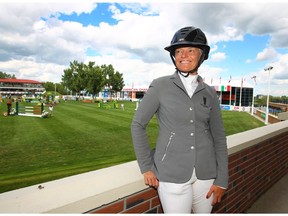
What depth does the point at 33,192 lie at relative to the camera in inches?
61.4

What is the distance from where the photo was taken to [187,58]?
2.08 metres

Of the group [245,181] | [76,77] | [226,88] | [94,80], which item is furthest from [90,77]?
[245,181]

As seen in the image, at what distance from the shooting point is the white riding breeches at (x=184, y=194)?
1.85m

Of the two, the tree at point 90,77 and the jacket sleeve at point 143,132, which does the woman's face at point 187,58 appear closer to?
the jacket sleeve at point 143,132

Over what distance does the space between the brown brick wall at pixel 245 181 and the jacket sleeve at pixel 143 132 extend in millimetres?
290

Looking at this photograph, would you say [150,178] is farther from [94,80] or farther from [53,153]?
[94,80]

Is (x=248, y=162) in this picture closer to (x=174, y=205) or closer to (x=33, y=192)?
(x=174, y=205)

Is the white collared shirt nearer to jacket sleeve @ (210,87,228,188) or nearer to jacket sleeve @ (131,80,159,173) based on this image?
jacket sleeve @ (210,87,228,188)

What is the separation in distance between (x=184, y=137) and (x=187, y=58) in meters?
0.70

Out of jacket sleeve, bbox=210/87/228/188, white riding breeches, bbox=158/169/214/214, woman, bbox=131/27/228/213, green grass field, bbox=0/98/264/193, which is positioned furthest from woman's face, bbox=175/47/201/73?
green grass field, bbox=0/98/264/193

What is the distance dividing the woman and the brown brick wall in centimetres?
19

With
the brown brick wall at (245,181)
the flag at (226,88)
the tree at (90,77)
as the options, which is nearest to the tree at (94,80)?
the tree at (90,77)

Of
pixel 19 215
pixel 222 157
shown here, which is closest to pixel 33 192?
pixel 19 215

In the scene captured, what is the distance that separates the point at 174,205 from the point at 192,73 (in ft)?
3.70
